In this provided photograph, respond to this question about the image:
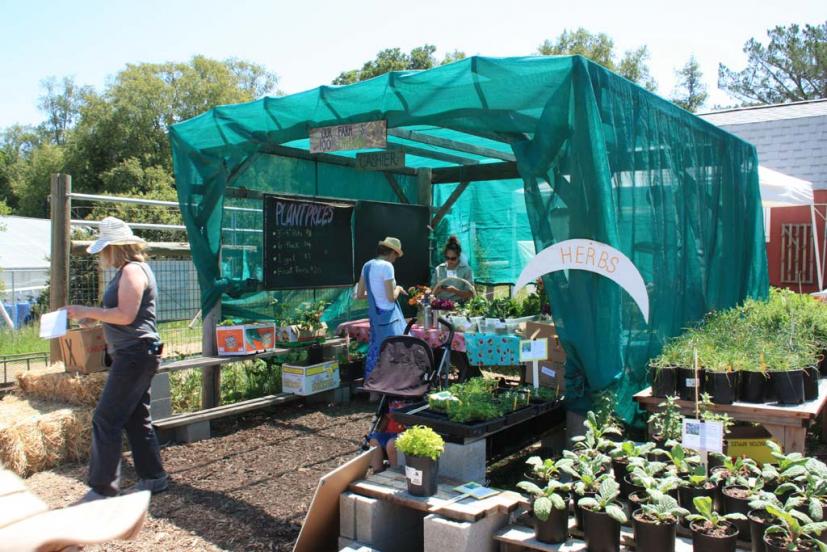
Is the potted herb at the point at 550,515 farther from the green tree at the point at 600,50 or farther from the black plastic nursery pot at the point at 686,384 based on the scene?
the green tree at the point at 600,50

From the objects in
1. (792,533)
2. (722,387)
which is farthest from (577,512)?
(722,387)

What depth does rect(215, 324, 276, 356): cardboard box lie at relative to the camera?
645cm

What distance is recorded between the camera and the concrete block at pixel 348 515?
3484mm

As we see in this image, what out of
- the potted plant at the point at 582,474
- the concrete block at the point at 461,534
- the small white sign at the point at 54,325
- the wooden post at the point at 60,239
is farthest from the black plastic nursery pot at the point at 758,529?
the wooden post at the point at 60,239

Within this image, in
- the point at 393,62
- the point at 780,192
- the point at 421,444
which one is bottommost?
the point at 421,444

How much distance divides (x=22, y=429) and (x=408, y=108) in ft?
12.2

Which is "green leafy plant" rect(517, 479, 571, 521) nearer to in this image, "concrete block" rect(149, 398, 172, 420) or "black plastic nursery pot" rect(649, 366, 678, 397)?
"black plastic nursery pot" rect(649, 366, 678, 397)

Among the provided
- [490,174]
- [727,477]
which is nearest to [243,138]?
[490,174]

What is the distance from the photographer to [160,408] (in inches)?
230

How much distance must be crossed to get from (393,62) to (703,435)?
34870 millimetres

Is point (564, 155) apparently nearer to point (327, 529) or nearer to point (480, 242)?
point (327, 529)

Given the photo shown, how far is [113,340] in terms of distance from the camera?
4.32 metres

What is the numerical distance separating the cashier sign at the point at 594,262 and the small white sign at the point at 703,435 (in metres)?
1.04

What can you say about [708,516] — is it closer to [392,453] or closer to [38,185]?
[392,453]
